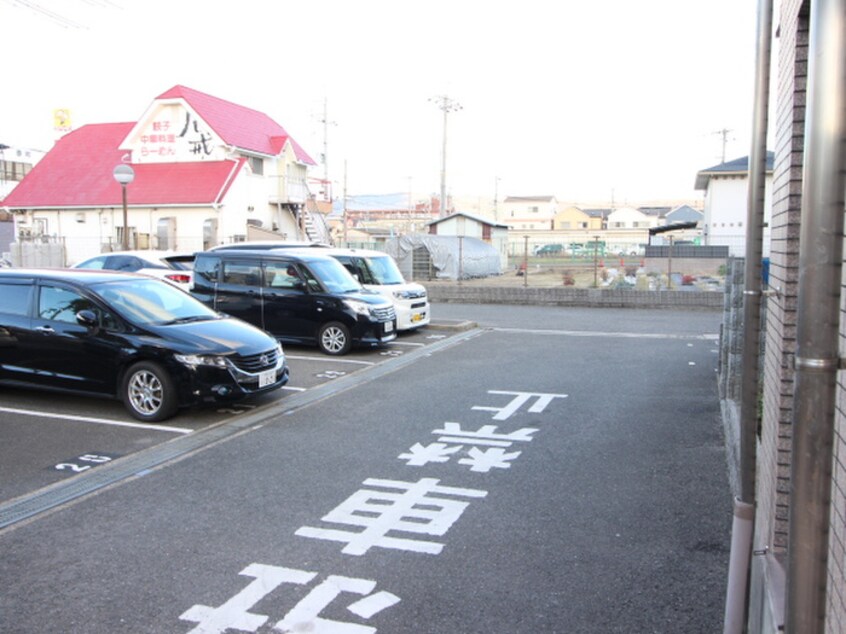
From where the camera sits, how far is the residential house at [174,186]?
1261 inches

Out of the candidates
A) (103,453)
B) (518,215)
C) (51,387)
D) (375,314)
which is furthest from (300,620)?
(518,215)

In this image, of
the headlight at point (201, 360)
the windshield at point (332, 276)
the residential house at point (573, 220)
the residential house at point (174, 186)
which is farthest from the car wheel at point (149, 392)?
the residential house at point (573, 220)

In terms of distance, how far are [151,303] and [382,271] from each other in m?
6.94

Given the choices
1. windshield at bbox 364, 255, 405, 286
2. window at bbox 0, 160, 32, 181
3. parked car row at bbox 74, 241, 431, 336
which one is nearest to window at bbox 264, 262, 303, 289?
parked car row at bbox 74, 241, 431, 336

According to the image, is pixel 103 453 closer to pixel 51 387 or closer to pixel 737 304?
pixel 51 387

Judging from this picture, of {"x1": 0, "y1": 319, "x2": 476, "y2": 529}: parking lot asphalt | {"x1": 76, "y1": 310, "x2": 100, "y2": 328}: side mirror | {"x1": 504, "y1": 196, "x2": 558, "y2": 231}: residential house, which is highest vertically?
{"x1": 504, "y1": 196, "x2": 558, "y2": 231}: residential house

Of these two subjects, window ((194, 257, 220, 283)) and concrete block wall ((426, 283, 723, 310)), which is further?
concrete block wall ((426, 283, 723, 310))

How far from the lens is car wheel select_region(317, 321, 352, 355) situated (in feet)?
38.8

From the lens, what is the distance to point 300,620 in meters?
3.59

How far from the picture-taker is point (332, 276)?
40.5ft

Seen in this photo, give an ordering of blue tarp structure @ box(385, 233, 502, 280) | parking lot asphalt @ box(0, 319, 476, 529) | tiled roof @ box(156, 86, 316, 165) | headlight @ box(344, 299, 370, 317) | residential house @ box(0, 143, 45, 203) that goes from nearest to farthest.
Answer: parking lot asphalt @ box(0, 319, 476, 529) < headlight @ box(344, 299, 370, 317) < blue tarp structure @ box(385, 233, 502, 280) < tiled roof @ box(156, 86, 316, 165) < residential house @ box(0, 143, 45, 203)

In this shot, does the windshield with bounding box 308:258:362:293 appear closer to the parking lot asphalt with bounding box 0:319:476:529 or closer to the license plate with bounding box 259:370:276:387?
the parking lot asphalt with bounding box 0:319:476:529

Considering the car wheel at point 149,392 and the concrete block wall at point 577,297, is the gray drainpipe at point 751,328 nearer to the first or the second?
the car wheel at point 149,392

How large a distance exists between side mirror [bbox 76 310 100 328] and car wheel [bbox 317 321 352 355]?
4763 millimetres
